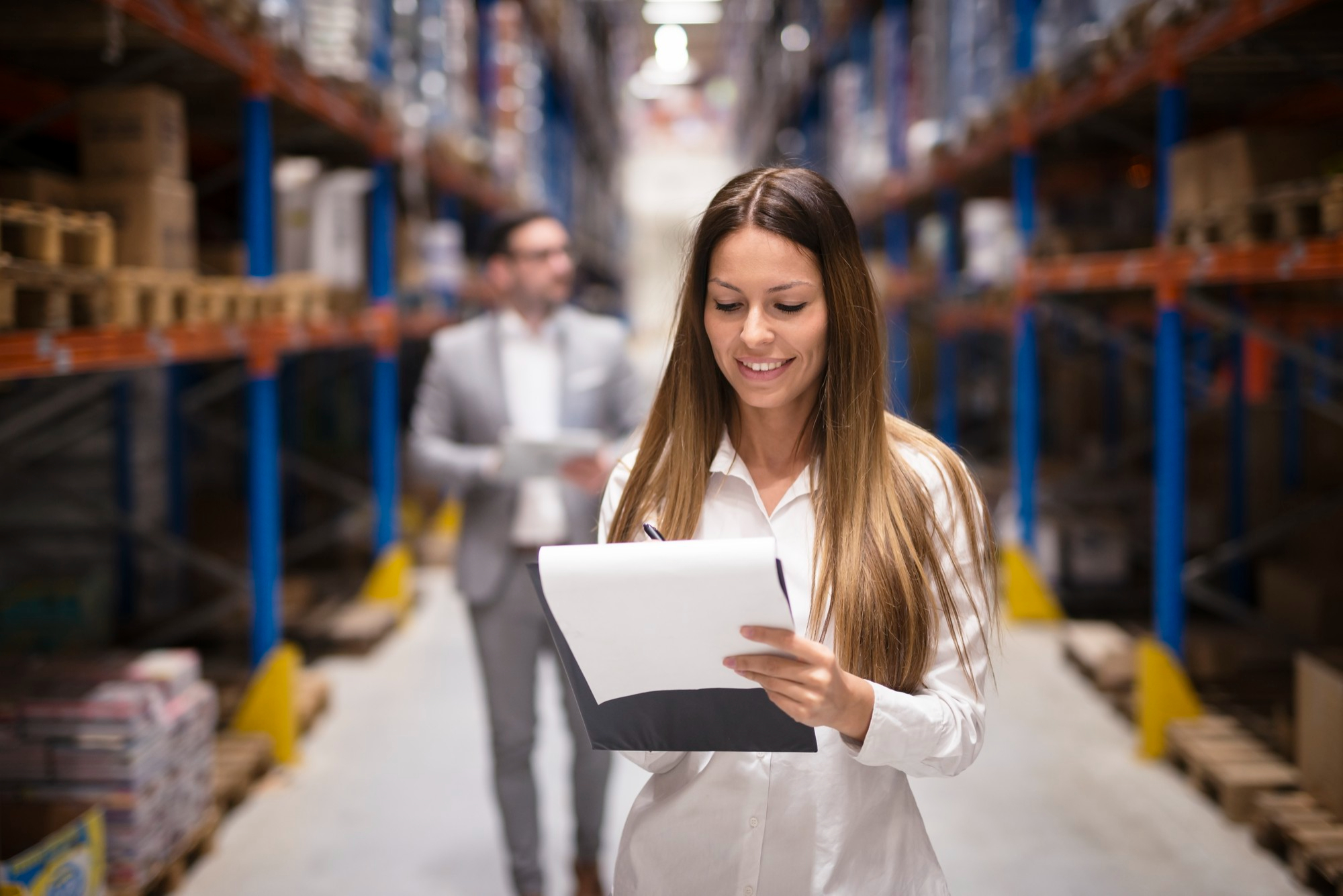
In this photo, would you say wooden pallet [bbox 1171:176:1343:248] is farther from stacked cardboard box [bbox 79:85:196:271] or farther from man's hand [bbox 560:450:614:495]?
stacked cardboard box [bbox 79:85:196:271]

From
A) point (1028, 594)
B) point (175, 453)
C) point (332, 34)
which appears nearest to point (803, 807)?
→ point (332, 34)

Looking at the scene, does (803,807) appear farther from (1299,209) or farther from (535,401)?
(1299,209)

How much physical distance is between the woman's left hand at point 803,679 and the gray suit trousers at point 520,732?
1.87 meters

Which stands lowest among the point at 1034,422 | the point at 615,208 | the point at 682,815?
the point at 682,815

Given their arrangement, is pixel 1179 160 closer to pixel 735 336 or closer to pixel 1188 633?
pixel 1188 633

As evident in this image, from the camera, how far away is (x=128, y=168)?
13.7 feet

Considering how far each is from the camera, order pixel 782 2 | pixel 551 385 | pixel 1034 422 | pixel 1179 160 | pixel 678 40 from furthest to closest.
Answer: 1. pixel 678 40
2. pixel 782 2
3. pixel 1034 422
4. pixel 1179 160
5. pixel 551 385

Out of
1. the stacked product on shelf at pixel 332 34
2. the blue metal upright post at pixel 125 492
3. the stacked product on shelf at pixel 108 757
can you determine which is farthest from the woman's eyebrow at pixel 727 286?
the blue metal upright post at pixel 125 492

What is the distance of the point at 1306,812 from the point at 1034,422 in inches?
139

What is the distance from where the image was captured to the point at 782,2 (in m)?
16.1

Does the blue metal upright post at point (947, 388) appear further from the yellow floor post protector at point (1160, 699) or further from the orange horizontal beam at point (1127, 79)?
the yellow floor post protector at point (1160, 699)

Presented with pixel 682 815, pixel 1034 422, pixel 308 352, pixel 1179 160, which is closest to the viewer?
pixel 682 815

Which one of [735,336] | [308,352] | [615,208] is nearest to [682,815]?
[735,336]

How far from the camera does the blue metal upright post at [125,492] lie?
250 inches
